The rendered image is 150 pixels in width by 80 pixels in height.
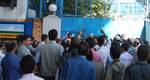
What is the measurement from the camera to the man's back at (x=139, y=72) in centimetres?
675

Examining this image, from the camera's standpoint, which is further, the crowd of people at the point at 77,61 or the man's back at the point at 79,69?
the man's back at the point at 79,69

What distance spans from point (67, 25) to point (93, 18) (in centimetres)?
158

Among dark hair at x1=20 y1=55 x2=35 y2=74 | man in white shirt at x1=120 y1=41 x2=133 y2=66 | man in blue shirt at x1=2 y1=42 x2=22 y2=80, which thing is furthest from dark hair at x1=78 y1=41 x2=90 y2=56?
man in white shirt at x1=120 y1=41 x2=133 y2=66

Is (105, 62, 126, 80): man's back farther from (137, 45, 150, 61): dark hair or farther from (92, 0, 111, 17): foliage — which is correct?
(92, 0, 111, 17): foliage

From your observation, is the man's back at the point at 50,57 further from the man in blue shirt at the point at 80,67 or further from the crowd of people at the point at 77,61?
the man in blue shirt at the point at 80,67

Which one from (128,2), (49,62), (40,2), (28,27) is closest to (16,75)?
(49,62)

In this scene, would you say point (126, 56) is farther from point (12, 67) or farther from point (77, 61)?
point (77, 61)

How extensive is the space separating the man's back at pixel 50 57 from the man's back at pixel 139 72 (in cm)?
282

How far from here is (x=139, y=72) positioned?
6.75 metres

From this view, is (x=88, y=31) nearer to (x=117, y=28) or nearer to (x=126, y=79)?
(x=117, y=28)

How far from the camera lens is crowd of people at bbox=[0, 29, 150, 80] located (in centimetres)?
675

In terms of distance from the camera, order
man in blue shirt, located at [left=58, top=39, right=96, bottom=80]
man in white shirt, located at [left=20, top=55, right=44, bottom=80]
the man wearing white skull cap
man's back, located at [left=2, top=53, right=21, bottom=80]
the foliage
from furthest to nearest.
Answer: the foliage < the man wearing white skull cap < man's back, located at [left=2, top=53, right=21, bottom=80] < man in blue shirt, located at [left=58, top=39, right=96, bottom=80] < man in white shirt, located at [left=20, top=55, right=44, bottom=80]

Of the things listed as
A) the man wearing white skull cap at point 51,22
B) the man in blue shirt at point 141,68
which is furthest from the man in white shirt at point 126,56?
the man wearing white skull cap at point 51,22

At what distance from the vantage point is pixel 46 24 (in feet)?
71.1
